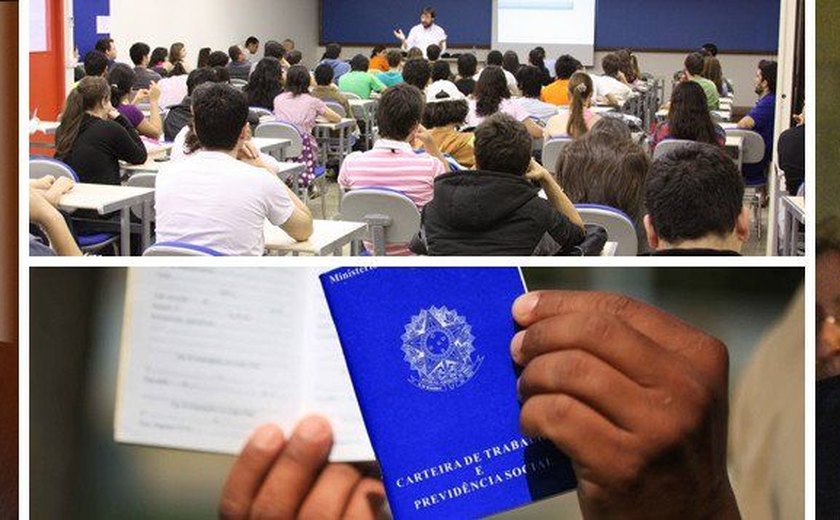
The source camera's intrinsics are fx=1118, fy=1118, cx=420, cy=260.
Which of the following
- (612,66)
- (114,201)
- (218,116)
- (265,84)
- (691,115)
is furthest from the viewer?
(612,66)

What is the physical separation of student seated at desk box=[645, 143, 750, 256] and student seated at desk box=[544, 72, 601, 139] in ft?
10.4

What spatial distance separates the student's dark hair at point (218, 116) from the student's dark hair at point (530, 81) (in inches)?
139

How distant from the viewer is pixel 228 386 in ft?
4.87

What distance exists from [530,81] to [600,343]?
5878 mm

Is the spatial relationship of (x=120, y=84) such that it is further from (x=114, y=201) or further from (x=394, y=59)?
(x=394, y=59)

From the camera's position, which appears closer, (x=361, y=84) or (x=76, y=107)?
(x=76, y=107)

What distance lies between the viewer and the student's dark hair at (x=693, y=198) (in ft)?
8.72

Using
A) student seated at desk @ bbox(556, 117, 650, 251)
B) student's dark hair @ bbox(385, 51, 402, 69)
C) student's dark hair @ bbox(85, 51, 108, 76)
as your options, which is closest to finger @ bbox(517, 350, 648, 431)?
student seated at desk @ bbox(556, 117, 650, 251)

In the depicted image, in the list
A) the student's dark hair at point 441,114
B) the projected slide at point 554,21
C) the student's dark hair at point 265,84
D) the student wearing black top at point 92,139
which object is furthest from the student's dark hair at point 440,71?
the projected slide at point 554,21

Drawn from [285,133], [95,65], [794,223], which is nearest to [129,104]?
[285,133]

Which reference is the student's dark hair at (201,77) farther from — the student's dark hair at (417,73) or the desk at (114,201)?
the desk at (114,201)

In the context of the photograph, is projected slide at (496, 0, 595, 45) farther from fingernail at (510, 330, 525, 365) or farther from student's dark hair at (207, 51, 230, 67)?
fingernail at (510, 330, 525, 365)

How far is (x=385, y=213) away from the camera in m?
4.21

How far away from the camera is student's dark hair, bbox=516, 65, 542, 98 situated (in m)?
7.07
